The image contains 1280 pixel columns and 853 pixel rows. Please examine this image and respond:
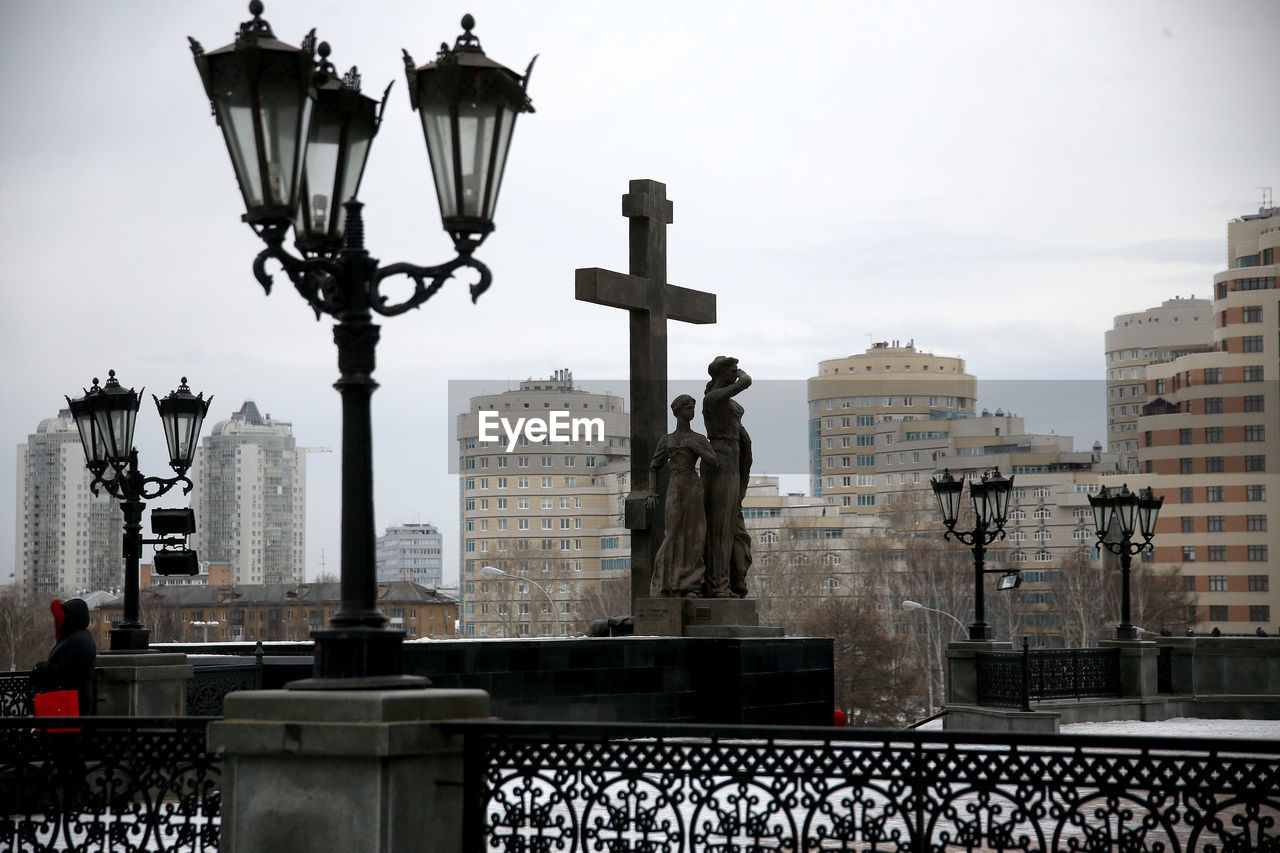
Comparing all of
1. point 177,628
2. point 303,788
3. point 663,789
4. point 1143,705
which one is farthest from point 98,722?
point 177,628

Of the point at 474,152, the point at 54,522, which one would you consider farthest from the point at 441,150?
the point at 54,522

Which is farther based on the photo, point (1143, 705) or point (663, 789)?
point (1143, 705)

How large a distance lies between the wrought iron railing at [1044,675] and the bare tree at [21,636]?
80494 millimetres

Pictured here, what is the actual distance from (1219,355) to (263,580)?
13049 centimetres

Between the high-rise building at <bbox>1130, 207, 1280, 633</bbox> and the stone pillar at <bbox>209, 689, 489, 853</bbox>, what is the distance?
99.5 m

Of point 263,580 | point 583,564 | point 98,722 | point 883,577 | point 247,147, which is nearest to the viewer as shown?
point 247,147

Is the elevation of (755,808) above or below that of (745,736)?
below

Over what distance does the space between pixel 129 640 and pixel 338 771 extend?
7884mm

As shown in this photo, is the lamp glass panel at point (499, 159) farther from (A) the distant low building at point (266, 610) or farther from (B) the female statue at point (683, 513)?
(A) the distant low building at point (266, 610)

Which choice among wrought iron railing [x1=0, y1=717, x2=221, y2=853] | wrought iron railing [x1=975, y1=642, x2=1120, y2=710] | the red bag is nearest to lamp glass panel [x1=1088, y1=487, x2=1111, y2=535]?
wrought iron railing [x1=975, y1=642, x2=1120, y2=710]

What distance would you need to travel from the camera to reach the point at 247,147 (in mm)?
6676

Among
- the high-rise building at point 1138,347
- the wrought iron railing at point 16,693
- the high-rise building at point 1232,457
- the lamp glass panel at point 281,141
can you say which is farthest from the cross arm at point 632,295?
the high-rise building at point 1138,347

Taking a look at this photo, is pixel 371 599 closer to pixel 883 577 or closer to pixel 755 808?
pixel 755 808

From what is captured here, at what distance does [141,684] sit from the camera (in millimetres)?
13219
